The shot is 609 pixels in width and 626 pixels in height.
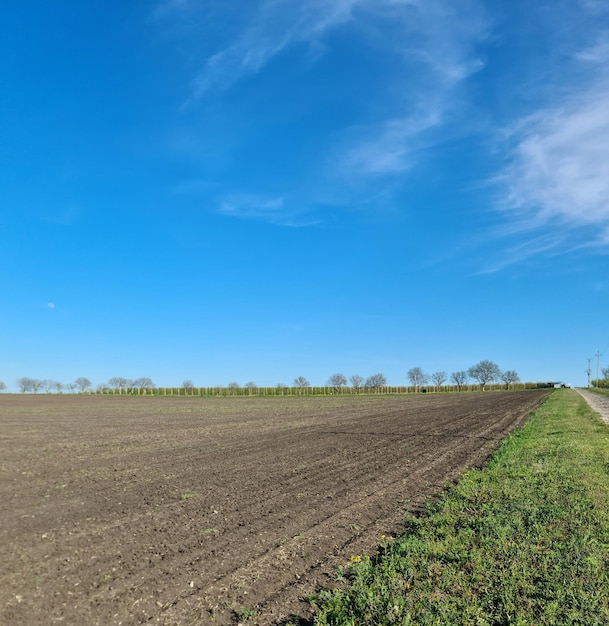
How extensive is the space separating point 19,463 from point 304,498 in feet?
34.1

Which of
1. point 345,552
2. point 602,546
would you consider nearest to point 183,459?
point 345,552

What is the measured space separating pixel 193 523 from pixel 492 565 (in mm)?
4812

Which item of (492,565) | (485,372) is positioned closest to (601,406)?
(492,565)

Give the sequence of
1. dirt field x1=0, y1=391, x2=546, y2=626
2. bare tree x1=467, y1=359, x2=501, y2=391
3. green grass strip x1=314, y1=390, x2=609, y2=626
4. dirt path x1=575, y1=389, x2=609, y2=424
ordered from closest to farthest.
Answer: green grass strip x1=314, y1=390, x2=609, y2=626 < dirt field x1=0, y1=391, x2=546, y2=626 < dirt path x1=575, y1=389, x2=609, y2=424 < bare tree x1=467, y1=359, x2=501, y2=391

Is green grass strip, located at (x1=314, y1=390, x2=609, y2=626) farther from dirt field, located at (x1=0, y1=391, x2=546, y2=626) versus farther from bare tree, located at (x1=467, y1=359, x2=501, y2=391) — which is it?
bare tree, located at (x1=467, y1=359, x2=501, y2=391)

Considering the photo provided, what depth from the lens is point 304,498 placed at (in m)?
9.61

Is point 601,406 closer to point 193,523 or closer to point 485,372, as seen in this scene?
point 193,523

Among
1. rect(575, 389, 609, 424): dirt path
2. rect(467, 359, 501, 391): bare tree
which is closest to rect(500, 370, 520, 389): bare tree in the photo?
rect(467, 359, 501, 391): bare tree

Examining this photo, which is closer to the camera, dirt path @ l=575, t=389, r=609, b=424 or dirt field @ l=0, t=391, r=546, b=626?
dirt field @ l=0, t=391, r=546, b=626

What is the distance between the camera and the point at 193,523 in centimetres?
793

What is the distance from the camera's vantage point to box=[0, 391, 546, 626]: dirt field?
5.11 m

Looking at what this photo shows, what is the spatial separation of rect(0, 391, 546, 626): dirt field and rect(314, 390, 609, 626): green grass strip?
1.89 ft

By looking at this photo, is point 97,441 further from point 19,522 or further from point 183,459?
→ point 19,522

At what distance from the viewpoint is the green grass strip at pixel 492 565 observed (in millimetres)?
4711
